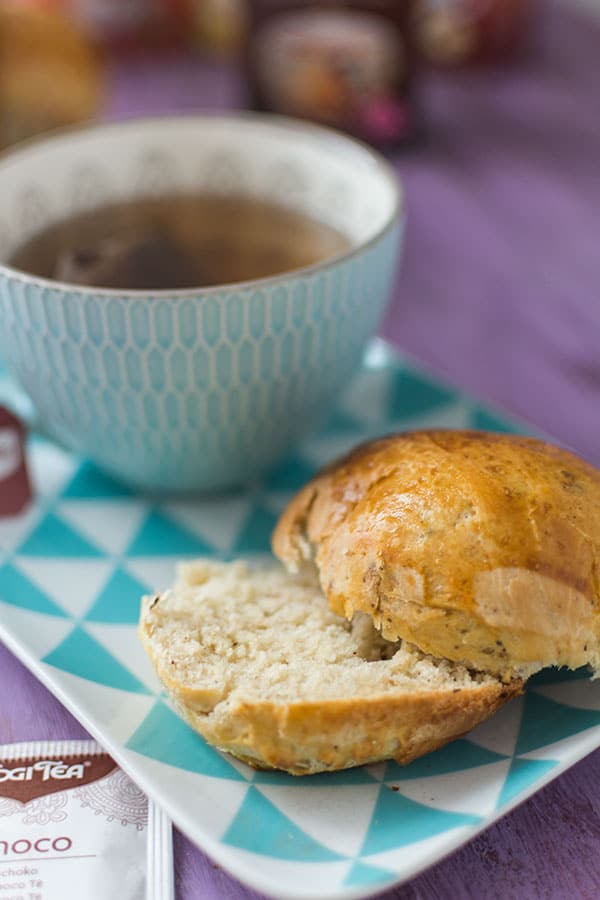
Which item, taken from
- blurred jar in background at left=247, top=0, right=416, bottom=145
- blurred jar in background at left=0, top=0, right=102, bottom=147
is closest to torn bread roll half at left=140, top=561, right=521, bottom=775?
blurred jar in background at left=0, top=0, right=102, bottom=147

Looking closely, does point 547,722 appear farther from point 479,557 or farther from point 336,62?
point 336,62

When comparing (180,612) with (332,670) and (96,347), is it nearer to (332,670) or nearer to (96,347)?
(332,670)

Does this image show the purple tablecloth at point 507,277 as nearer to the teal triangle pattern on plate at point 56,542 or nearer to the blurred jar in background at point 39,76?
the teal triangle pattern on plate at point 56,542

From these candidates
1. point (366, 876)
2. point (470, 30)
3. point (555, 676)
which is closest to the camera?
point (366, 876)

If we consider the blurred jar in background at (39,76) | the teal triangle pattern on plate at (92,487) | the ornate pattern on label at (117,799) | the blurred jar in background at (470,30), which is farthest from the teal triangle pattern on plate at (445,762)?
the blurred jar in background at (470,30)

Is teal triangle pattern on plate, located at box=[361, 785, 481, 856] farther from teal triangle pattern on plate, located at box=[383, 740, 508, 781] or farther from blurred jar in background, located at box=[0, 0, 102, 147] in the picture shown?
blurred jar in background, located at box=[0, 0, 102, 147]

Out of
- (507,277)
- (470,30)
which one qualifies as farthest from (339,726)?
(470,30)

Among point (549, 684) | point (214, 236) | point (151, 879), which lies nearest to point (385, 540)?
point (549, 684)
